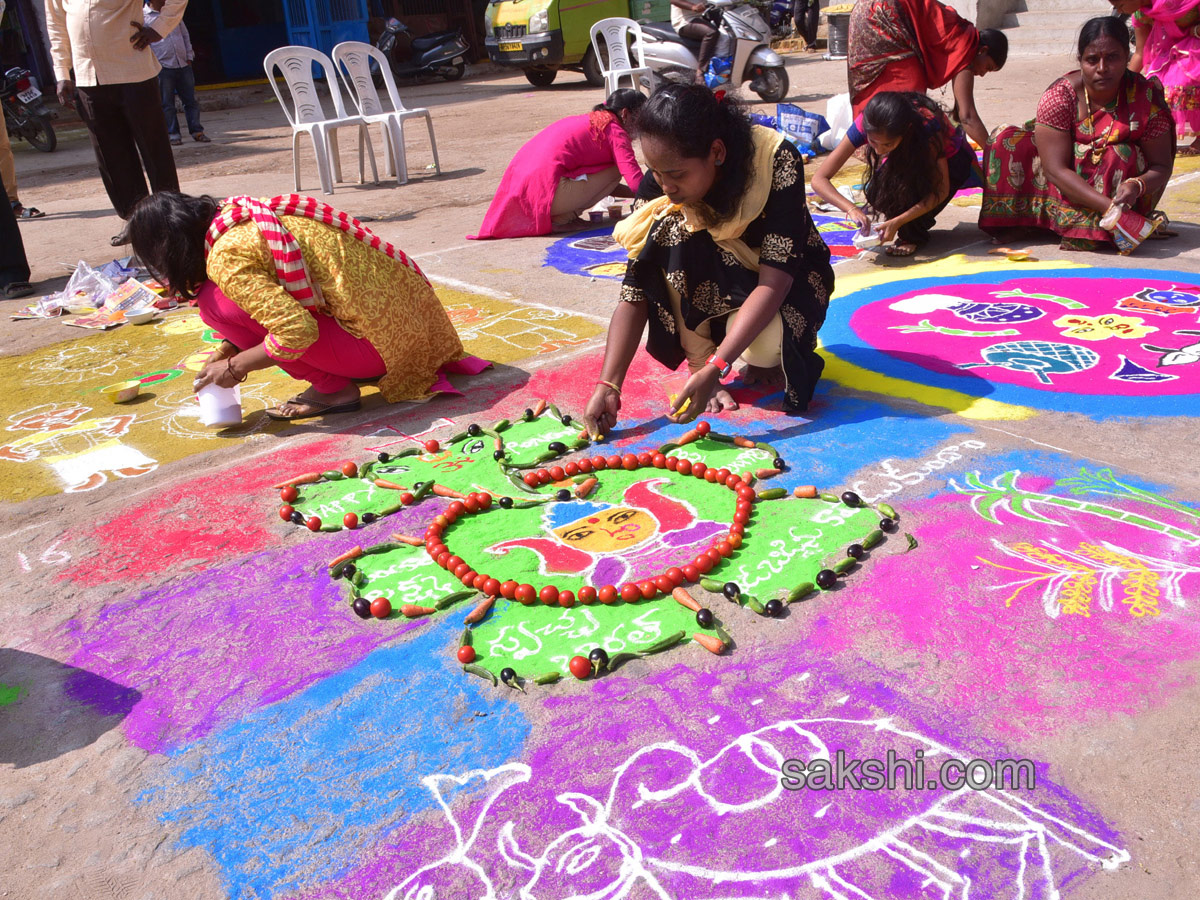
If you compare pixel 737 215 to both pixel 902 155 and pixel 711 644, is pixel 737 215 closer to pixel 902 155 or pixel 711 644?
pixel 711 644

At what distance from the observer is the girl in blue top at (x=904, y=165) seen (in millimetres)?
4625

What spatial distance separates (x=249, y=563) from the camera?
8.86 ft

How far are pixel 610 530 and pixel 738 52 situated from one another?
9.44 metres

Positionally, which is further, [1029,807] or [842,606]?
[842,606]

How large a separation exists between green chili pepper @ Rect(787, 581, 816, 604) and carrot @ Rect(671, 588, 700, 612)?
22 cm

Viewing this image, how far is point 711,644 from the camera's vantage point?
85.4 inches

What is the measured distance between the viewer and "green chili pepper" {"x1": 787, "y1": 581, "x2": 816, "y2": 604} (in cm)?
231

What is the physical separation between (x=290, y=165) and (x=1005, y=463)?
8649 millimetres

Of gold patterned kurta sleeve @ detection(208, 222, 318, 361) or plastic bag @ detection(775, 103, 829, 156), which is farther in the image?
plastic bag @ detection(775, 103, 829, 156)

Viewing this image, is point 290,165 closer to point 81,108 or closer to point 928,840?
point 81,108

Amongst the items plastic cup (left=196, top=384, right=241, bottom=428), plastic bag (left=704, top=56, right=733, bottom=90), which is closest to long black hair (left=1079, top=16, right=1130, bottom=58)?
plastic cup (left=196, top=384, right=241, bottom=428)

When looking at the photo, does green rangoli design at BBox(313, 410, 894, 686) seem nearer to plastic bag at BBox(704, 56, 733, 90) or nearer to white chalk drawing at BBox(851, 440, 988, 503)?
white chalk drawing at BBox(851, 440, 988, 503)

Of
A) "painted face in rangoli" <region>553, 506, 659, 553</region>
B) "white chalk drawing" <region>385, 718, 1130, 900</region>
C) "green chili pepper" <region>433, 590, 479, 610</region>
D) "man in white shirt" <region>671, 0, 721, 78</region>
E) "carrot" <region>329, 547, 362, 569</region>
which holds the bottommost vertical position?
"white chalk drawing" <region>385, 718, 1130, 900</region>

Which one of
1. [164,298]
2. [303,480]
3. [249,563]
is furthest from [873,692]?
[164,298]
